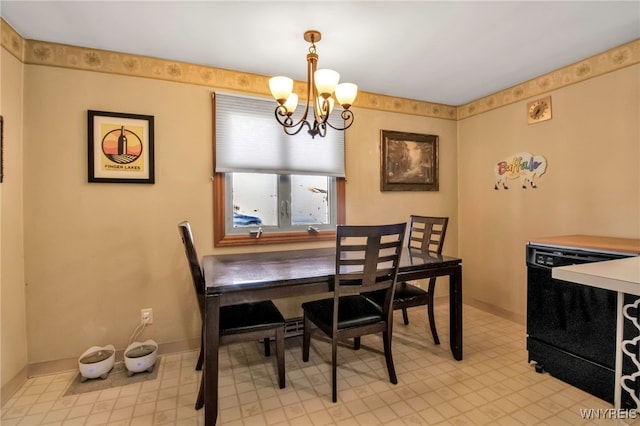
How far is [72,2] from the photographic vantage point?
1.72m

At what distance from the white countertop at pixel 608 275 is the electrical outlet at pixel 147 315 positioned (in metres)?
2.59

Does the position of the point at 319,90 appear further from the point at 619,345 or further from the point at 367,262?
the point at 619,345

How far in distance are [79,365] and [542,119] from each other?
13.5 ft

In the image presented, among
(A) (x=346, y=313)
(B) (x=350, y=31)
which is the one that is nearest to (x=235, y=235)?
(A) (x=346, y=313)

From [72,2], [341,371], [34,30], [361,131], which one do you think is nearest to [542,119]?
[361,131]

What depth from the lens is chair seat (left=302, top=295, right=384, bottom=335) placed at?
1.96 m

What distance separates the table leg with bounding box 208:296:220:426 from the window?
1051mm

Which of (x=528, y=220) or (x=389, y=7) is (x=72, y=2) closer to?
(x=389, y=7)

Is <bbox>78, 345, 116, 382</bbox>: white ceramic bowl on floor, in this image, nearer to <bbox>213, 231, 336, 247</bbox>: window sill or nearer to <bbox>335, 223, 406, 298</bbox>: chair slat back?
<bbox>213, 231, 336, 247</bbox>: window sill

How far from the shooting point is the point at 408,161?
3406 mm

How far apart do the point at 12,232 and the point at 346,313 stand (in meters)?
2.19

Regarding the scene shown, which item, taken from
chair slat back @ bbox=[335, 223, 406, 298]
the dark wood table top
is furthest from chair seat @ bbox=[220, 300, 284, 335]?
chair slat back @ bbox=[335, 223, 406, 298]

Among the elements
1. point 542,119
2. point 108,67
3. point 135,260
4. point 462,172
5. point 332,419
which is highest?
point 108,67

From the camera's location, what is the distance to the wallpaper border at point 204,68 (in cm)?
210
